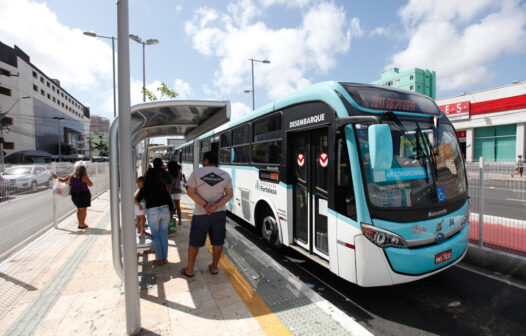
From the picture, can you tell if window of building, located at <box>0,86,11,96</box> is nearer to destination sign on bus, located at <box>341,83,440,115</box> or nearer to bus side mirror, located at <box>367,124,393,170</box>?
destination sign on bus, located at <box>341,83,440,115</box>

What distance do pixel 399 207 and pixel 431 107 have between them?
1.92 m

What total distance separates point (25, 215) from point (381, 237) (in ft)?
25.8

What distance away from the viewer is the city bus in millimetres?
3176

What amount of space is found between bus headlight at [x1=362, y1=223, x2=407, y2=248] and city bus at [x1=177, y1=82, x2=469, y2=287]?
0.01m

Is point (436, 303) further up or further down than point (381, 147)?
further down

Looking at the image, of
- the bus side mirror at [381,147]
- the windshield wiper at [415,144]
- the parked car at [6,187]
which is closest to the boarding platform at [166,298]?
the parked car at [6,187]

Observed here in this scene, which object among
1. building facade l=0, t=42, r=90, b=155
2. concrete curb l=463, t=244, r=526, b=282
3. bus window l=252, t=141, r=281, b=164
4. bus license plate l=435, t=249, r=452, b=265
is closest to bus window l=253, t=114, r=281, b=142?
bus window l=252, t=141, r=281, b=164

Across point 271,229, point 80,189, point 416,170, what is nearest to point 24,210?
point 80,189

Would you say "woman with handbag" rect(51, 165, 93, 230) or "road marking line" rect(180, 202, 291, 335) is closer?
"road marking line" rect(180, 202, 291, 335)

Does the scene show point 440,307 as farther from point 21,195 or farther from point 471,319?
point 21,195

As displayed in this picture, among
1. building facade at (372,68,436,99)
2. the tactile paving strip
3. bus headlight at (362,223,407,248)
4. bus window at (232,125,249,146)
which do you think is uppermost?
building facade at (372,68,436,99)

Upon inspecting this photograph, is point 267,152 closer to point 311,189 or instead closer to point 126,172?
point 311,189

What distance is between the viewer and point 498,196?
5.56 meters

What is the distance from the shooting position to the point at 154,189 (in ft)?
14.4
